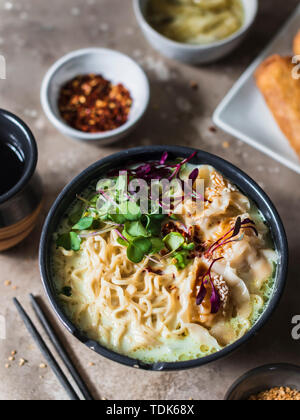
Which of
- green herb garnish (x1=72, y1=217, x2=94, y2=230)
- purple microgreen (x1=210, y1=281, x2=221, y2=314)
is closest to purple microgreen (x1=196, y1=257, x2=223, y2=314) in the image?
purple microgreen (x1=210, y1=281, x2=221, y2=314)

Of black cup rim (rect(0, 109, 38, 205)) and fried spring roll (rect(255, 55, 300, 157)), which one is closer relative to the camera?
black cup rim (rect(0, 109, 38, 205))

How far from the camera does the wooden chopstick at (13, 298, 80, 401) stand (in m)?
2.13

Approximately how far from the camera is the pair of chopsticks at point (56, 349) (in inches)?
83.8

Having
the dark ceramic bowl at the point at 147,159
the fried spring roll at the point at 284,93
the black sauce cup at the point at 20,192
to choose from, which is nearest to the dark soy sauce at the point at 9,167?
the black sauce cup at the point at 20,192

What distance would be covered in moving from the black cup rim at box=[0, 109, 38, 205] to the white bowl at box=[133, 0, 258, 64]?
83 cm

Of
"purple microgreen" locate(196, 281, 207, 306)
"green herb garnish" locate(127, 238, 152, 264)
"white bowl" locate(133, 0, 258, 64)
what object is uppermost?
"white bowl" locate(133, 0, 258, 64)

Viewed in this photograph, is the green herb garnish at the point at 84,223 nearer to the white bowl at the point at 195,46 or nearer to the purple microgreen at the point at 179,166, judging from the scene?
the purple microgreen at the point at 179,166

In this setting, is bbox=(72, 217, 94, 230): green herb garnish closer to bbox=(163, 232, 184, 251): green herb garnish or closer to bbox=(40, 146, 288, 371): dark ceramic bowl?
bbox=(40, 146, 288, 371): dark ceramic bowl

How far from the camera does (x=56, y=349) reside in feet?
7.19

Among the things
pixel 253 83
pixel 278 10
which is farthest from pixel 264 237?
pixel 278 10

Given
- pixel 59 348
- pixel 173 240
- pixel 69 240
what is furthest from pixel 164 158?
pixel 59 348

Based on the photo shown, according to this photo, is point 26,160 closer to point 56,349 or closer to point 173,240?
point 173,240

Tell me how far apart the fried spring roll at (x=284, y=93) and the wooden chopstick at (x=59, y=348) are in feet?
4.28

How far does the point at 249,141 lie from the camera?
2418 millimetres
